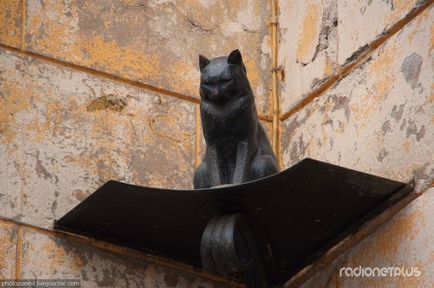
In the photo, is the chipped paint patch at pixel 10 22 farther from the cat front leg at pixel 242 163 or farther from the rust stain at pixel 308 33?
the rust stain at pixel 308 33

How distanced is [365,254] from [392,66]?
62 centimetres

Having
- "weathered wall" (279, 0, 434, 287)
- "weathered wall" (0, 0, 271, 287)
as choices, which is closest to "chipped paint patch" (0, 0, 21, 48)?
"weathered wall" (0, 0, 271, 287)

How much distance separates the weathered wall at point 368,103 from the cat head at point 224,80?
50 centimetres

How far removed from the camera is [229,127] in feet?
12.2

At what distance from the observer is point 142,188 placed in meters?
3.60

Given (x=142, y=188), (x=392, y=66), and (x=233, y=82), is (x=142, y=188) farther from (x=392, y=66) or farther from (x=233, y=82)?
(x=392, y=66)

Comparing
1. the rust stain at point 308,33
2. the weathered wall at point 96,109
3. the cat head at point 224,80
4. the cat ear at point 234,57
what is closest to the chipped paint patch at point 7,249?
the weathered wall at point 96,109

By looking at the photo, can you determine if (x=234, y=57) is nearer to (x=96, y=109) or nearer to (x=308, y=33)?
(x=96, y=109)

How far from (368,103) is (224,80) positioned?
0.59 m

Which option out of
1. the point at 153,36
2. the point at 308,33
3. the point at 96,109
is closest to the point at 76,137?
the point at 96,109

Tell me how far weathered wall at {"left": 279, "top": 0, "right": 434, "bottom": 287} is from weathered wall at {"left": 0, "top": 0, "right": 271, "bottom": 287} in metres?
0.22

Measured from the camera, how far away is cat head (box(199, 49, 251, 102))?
3.69 m

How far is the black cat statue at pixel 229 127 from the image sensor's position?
3.70 m

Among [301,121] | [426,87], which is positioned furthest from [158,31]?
[426,87]
